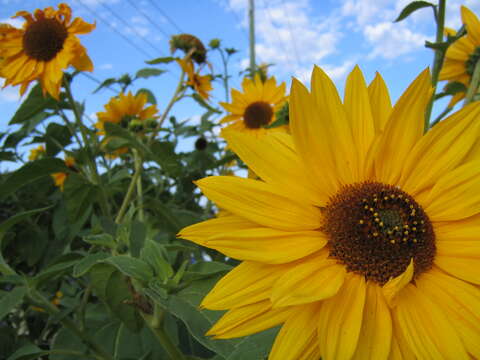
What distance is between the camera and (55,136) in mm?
2178

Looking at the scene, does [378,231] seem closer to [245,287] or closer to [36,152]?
[245,287]

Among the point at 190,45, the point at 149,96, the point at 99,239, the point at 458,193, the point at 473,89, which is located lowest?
the point at 99,239

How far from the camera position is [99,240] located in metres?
1.07

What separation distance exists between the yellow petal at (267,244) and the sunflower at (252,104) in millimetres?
2051

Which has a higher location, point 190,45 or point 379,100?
point 190,45

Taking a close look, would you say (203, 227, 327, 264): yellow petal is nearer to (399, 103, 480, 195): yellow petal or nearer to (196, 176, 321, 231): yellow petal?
(196, 176, 321, 231): yellow petal

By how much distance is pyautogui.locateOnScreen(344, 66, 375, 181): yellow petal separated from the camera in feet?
2.65

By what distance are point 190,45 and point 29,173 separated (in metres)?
1.42

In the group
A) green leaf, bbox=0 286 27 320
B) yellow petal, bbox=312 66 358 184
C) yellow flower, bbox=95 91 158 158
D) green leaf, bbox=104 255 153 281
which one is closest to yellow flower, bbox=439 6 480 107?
yellow petal, bbox=312 66 358 184

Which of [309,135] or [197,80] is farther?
[197,80]

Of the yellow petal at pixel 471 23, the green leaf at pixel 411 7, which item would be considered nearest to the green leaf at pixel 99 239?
the green leaf at pixel 411 7

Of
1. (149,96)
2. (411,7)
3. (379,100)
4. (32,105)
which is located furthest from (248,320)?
(149,96)

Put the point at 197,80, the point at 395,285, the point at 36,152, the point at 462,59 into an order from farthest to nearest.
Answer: the point at 36,152 < the point at 197,80 < the point at 462,59 < the point at 395,285

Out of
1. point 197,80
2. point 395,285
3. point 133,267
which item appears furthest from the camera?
point 197,80
